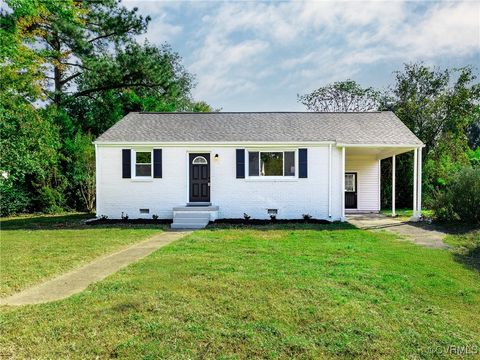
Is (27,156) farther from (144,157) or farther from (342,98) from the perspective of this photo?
(342,98)

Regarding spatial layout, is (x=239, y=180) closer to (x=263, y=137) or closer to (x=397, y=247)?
(x=263, y=137)

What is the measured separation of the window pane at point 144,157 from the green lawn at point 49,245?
3.44 metres

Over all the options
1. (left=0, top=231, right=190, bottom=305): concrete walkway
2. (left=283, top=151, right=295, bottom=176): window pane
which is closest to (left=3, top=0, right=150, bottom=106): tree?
(left=283, top=151, right=295, bottom=176): window pane

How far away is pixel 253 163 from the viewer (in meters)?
13.8

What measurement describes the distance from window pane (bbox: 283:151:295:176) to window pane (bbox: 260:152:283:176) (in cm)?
21

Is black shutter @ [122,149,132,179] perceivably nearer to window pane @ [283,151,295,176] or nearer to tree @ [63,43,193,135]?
window pane @ [283,151,295,176]

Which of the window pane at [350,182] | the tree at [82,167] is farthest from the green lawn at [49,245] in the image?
the window pane at [350,182]

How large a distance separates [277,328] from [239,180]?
1009 centimetres

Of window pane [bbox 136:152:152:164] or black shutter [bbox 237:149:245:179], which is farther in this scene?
window pane [bbox 136:152:152:164]

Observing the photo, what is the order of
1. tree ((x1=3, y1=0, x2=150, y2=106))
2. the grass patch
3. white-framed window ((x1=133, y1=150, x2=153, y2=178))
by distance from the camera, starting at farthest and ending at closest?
tree ((x1=3, y1=0, x2=150, y2=106)) < white-framed window ((x1=133, y1=150, x2=153, y2=178)) < the grass patch

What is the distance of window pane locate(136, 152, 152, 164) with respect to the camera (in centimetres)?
1433

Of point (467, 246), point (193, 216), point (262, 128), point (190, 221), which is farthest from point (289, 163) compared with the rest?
point (467, 246)

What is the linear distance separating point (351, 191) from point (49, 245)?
1366 centimetres

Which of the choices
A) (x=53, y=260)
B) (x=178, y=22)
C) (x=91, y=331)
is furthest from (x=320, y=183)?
(x=91, y=331)
